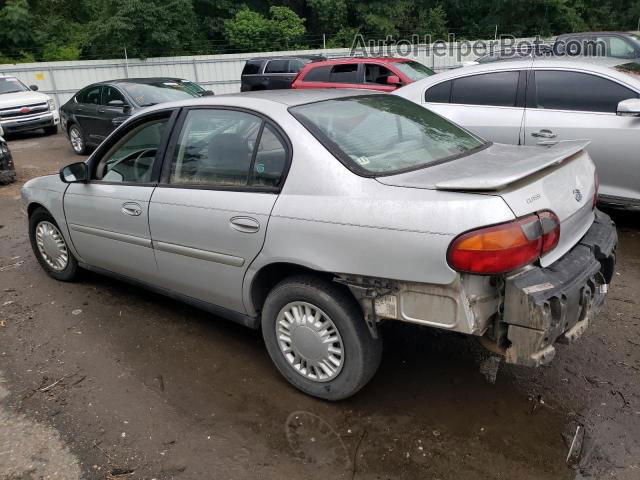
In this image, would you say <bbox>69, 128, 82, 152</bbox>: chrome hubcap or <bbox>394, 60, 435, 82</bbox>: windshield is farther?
<bbox>69, 128, 82, 152</bbox>: chrome hubcap

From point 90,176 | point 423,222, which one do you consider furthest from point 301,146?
point 90,176

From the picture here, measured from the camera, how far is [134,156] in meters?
4.02

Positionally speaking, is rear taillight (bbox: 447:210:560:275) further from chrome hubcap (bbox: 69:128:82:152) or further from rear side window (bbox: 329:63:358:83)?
chrome hubcap (bbox: 69:128:82:152)

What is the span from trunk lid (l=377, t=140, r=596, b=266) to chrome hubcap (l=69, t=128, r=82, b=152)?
34.5 ft

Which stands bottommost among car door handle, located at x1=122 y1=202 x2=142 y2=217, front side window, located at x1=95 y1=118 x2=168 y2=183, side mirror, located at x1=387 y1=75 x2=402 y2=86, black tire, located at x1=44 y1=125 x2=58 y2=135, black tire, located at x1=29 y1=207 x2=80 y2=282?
black tire, located at x1=44 y1=125 x2=58 y2=135

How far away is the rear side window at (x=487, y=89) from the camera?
18.7 feet

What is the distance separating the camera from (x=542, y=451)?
273 centimetres

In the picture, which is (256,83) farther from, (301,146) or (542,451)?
(542,451)

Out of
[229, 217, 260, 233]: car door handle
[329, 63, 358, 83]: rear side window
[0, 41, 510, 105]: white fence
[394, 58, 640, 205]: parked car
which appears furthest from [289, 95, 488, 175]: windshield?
[0, 41, 510, 105]: white fence

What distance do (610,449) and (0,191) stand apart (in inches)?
357

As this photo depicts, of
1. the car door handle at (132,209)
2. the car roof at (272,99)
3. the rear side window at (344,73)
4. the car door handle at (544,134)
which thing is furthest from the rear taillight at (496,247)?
the rear side window at (344,73)

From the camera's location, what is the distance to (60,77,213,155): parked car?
33.9ft

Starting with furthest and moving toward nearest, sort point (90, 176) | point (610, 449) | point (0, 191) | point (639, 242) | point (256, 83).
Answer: point (256, 83)
point (0, 191)
point (639, 242)
point (90, 176)
point (610, 449)

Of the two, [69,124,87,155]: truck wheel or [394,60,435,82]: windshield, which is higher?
[394,60,435,82]: windshield
